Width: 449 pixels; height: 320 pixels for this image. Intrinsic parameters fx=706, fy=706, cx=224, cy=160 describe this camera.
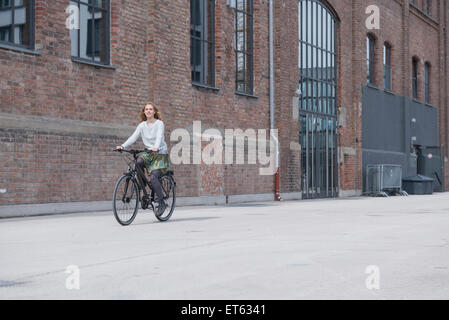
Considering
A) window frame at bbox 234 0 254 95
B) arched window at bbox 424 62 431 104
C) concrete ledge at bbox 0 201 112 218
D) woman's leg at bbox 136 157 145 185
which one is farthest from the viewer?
arched window at bbox 424 62 431 104

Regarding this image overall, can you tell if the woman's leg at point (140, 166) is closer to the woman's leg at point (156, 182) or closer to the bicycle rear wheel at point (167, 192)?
the woman's leg at point (156, 182)

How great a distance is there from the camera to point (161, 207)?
1080cm

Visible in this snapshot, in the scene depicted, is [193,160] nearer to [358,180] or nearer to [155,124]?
[155,124]

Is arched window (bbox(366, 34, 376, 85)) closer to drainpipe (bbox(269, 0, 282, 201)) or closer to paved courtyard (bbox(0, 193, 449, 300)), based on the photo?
drainpipe (bbox(269, 0, 282, 201))

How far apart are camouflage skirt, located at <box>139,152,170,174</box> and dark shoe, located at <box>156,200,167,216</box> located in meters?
0.50

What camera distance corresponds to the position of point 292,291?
477 centimetres

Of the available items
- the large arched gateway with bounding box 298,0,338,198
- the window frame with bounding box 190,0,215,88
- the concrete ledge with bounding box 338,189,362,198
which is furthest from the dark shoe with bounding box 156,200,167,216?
the concrete ledge with bounding box 338,189,362,198

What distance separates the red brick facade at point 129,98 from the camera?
12828mm

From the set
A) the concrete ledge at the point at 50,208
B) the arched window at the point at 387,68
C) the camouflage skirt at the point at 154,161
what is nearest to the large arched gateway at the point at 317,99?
the arched window at the point at 387,68

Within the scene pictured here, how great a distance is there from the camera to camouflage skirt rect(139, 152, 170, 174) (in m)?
10.5

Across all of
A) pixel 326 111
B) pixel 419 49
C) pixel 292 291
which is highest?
pixel 419 49

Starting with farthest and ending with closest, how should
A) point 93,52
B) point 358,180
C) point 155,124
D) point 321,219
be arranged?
point 358,180
point 93,52
point 321,219
point 155,124

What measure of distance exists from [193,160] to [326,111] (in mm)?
9528
